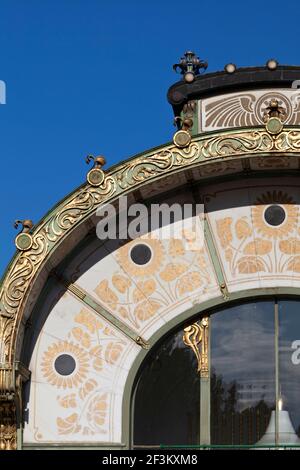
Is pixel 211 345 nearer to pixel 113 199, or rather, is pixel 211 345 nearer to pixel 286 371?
pixel 286 371

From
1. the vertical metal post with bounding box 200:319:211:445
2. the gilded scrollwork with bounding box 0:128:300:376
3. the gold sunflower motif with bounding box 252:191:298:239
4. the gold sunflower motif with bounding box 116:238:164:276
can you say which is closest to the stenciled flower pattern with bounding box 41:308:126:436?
the gold sunflower motif with bounding box 116:238:164:276

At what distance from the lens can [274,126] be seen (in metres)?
24.0

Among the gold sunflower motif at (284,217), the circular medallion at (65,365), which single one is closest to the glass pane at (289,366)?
the gold sunflower motif at (284,217)

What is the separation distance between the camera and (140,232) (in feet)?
81.5

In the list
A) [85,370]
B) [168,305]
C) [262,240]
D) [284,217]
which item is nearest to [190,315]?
[168,305]

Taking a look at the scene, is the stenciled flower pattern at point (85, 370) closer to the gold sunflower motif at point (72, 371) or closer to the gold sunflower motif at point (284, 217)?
the gold sunflower motif at point (72, 371)

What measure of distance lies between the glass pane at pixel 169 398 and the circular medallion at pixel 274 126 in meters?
3.42

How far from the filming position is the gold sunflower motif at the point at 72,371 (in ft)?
79.8

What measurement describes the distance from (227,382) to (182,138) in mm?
3779

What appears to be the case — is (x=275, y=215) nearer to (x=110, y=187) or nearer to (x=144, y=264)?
(x=144, y=264)

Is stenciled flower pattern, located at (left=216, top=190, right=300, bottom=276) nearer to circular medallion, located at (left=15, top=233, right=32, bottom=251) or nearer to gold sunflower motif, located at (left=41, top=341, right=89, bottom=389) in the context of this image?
gold sunflower motif, located at (left=41, top=341, right=89, bottom=389)

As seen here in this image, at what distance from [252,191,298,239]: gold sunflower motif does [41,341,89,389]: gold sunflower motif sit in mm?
3367

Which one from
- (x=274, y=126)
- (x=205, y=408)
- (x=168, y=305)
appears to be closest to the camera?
(x=274, y=126)

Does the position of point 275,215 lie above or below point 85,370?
above
